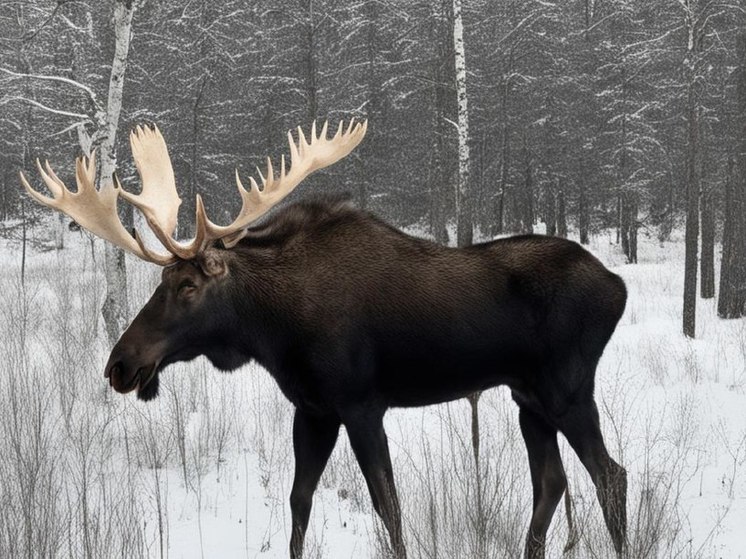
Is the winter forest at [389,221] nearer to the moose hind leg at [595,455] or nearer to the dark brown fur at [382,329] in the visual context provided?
the moose hind leg at [595,455]

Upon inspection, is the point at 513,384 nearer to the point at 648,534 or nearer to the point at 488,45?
the point at 648,534

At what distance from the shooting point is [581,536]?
3.33 meters

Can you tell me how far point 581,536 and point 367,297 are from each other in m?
1.37

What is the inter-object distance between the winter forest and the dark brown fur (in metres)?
0.38

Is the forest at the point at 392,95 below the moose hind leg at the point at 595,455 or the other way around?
the other way around

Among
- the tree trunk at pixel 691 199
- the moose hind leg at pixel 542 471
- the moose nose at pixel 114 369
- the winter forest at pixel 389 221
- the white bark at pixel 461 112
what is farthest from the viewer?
the white bark at pixel 461 112

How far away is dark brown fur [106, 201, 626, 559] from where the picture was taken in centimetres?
334

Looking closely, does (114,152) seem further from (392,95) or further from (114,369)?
(392,95)

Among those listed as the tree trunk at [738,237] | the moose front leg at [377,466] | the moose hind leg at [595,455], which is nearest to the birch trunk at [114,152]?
the moose front leg at [377,466]

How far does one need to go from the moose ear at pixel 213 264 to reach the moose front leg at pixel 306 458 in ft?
2.42

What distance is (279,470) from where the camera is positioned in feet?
16.3

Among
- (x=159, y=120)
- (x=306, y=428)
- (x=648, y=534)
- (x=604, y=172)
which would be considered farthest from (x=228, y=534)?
(x=604, y=172)

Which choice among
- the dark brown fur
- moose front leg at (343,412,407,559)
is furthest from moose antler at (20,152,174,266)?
moose front leg at (343,412,407,559)

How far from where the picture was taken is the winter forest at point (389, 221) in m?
4.07
